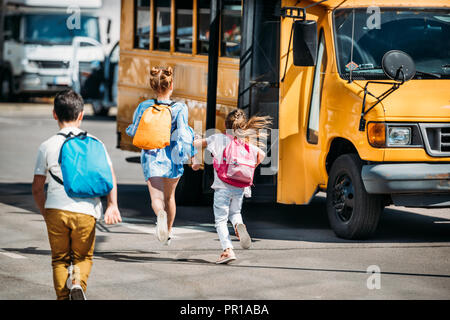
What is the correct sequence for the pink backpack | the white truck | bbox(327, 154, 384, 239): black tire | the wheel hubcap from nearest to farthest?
the pink backpack → bbox(327, 154, 384, 239): black tire → the wheel hubcap → the white truck

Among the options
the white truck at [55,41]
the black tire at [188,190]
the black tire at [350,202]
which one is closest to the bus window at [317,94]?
the black tire at [350,202]

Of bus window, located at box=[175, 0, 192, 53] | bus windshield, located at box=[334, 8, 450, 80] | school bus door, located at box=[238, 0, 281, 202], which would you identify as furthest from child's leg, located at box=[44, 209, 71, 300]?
bus window, located at box=[175, 0, 192, 53]

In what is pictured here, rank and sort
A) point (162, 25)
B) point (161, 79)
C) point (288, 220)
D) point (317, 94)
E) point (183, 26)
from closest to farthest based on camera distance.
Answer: point (161, 79) → point (317, 94) → point (288, 220) → point (183, 26) → point (162, 25)

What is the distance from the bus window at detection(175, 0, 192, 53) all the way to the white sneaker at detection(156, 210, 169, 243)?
3771mm

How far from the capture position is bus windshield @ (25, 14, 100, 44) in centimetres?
2670

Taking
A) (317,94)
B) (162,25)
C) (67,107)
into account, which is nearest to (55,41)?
(162,25)

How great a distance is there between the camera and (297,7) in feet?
29.5

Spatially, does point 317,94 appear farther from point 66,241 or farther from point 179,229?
point 66,241

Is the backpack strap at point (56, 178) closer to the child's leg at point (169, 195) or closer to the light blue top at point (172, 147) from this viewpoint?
the light blue top at point (172, 147)

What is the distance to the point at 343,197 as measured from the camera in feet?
29.2

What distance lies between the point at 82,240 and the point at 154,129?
7.47ft

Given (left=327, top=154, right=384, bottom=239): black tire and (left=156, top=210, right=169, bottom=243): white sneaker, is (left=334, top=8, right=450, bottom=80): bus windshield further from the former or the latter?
(left=156, top=210, right=169, bottom=243): white sneaker

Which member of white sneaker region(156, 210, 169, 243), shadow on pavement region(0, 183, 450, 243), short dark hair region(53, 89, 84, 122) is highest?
short dark hair region(53, 89, 84, 122)

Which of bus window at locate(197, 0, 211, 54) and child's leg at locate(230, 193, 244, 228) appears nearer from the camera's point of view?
child's leg at locate(230, 193, 244, 228)
